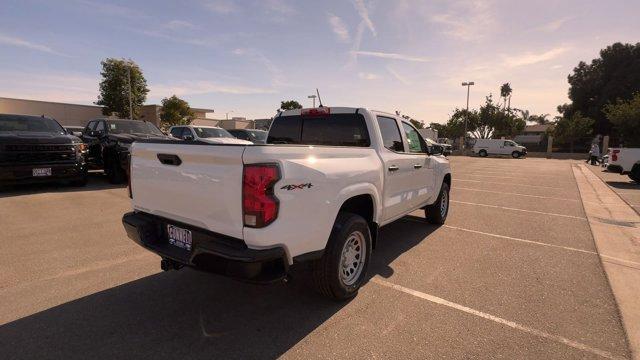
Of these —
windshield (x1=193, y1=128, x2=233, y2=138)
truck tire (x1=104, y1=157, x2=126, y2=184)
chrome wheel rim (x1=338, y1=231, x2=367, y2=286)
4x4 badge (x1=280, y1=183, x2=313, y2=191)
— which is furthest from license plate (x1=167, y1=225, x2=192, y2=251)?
windshield (x1=193, y1=128, x2=233, y2=138)

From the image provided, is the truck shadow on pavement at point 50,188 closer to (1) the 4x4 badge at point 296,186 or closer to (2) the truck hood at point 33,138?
(2) the truck hood at point 33,138

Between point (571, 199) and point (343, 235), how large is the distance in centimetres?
967

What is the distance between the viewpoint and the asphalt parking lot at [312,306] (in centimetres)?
272

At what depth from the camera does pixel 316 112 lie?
14.7 feet

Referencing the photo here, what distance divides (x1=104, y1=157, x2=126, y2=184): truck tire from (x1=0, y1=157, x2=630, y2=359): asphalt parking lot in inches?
180

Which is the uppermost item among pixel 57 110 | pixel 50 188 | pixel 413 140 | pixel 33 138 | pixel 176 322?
pixel 57 110

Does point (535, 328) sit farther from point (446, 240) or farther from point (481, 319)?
point (446, 240)

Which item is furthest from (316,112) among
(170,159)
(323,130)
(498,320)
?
(498,320)

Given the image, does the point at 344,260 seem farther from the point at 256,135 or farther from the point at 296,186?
the point at 256,135

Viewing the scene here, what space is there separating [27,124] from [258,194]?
10.1 metres

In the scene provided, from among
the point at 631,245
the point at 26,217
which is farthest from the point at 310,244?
the point at 26,217

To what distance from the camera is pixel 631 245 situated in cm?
557

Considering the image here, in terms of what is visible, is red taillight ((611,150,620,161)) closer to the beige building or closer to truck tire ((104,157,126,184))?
truck tire ((104,157,126,184))

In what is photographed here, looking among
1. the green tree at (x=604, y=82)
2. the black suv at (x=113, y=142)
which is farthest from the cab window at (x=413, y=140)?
the green tree at (x=604, y=82)
